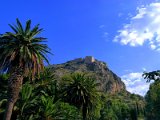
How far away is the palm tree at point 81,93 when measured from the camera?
6366cm

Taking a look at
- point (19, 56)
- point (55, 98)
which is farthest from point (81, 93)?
point (19, 56)

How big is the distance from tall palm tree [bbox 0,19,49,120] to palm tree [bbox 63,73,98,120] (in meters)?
21.6

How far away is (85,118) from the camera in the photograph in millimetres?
65250

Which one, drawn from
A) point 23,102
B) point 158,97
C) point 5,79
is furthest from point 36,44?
point 158,97

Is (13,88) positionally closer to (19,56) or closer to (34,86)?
(19,56)

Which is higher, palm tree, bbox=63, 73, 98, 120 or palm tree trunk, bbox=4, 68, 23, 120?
palm tree, bbox=63, 73, 98, 120

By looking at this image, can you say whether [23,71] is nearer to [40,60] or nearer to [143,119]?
[40,60]

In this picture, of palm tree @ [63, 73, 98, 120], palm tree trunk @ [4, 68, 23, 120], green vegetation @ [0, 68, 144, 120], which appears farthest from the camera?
palm tree @ [63, 73, 98, 120]

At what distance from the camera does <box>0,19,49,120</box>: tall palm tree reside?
132 feet

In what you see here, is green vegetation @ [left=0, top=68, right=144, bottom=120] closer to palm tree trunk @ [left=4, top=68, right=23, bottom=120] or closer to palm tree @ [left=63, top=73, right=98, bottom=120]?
palm tree @ [left=63, top=73, right=98, bottom=120]

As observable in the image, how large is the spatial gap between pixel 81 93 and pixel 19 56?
24254mm

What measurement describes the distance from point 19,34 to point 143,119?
11545 cm

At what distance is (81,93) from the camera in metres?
63.0

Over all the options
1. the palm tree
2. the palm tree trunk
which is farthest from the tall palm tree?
the palm tree
